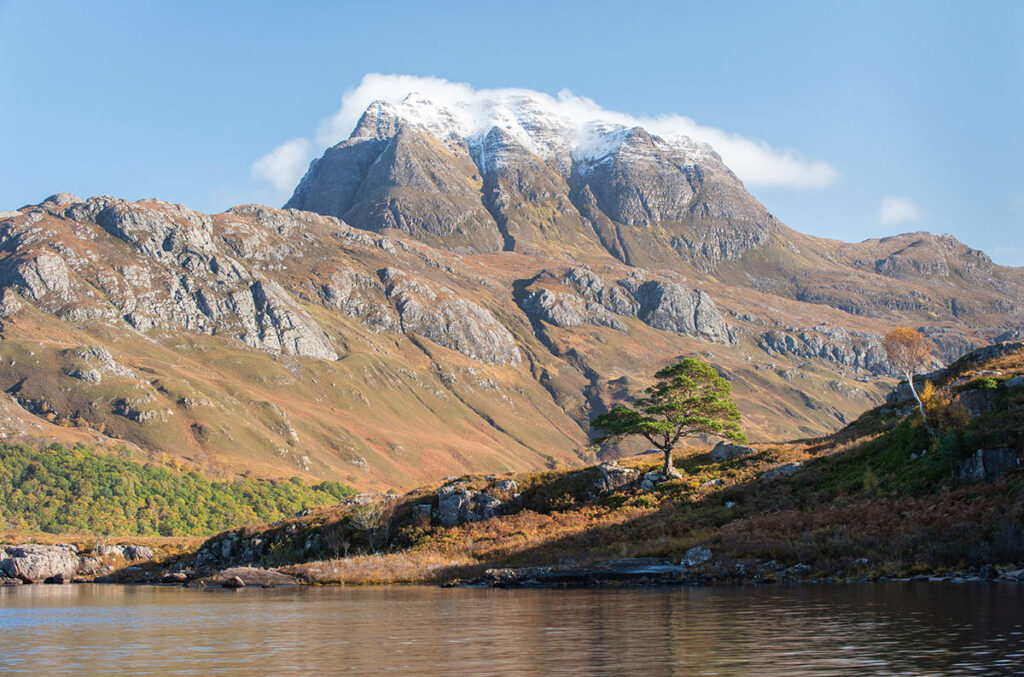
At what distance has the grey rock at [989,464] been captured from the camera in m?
42.7

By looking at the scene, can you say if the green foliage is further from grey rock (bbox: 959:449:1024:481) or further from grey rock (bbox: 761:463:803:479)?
grey rock (bbox: 959:449:1024:481)

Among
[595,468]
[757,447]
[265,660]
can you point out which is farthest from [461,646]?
[757,447]

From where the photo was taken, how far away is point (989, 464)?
43625 mm

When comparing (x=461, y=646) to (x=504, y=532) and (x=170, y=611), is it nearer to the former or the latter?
(x=170, y=611)

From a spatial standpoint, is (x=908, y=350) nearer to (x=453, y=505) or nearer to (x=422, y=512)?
(x=453, y=505)

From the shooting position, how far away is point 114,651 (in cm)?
2731

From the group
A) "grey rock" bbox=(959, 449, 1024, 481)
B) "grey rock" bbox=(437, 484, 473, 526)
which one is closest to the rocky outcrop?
"grey rock" bbox=(437, 484, 473, 526)

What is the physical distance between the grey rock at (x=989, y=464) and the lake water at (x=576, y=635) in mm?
12251

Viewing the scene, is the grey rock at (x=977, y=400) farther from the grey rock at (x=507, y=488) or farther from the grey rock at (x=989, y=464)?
the grey rock at (x=507, y=488)

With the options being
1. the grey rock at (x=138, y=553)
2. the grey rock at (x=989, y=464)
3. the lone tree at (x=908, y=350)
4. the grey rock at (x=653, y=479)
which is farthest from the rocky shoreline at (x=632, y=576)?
the lone tree at (x=908, y=350)

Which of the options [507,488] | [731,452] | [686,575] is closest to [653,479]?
[731,452]

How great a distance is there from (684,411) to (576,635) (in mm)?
49371

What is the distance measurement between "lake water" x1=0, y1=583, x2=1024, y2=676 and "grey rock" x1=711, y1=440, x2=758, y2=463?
32220mm

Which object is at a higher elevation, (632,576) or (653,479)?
(653,479)
